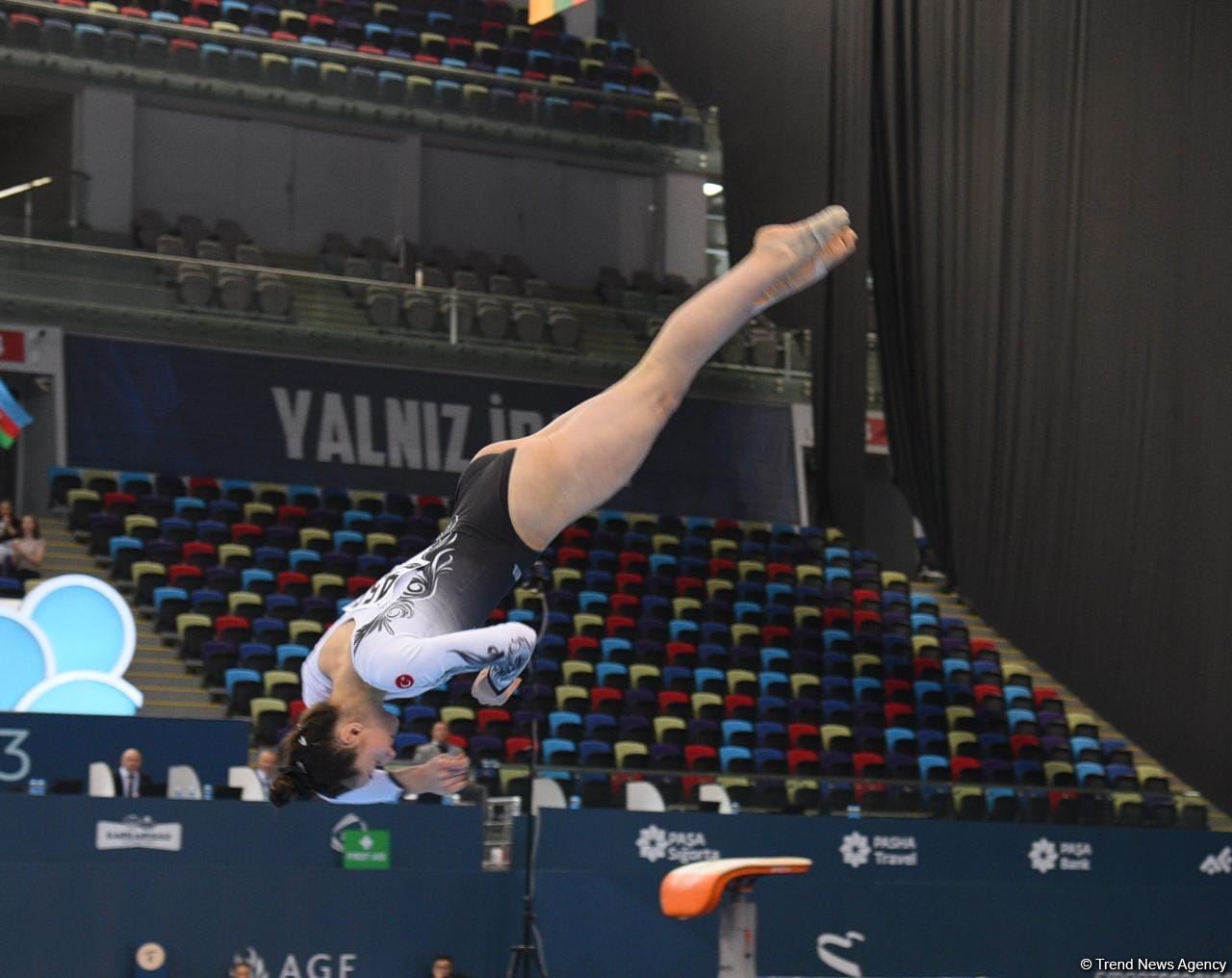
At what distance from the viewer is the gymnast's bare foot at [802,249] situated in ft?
20.0

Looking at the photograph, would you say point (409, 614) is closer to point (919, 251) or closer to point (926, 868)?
point (926, 868)

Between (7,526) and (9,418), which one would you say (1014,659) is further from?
(9,418)

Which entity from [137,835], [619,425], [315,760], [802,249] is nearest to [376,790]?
[315,760]

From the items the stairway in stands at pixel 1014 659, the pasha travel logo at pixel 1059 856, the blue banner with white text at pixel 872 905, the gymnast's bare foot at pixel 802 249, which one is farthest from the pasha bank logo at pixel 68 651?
the stairway in stands at pixel 1014 659

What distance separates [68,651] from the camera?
11.7 m

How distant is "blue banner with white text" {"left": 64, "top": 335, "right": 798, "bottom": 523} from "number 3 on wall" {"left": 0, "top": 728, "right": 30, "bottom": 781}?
8155mm

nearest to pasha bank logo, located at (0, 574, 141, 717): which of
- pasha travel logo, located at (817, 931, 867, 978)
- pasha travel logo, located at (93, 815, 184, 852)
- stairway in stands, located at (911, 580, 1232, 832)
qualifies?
pasha travel logo, located at (93, 815, 184, 852)

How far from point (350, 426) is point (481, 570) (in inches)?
550

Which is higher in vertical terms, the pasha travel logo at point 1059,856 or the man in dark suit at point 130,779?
the man in dark suit at point 130,779

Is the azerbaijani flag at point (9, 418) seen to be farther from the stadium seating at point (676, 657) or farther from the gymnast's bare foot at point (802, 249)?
the gymnast's bare foot at point (802, 249)

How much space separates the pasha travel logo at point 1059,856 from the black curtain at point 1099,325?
14.0 feet

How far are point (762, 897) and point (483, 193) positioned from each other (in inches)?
561

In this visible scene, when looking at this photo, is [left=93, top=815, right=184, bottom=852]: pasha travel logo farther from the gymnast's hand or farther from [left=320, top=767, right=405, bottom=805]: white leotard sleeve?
the gymnast's hand

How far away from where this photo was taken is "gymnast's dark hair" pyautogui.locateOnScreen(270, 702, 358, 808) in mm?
5430
